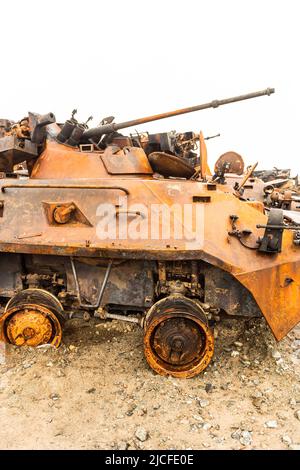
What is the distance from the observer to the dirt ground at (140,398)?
332 centimetres

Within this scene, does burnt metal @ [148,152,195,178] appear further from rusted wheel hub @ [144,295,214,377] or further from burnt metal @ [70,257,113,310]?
rusted wheel hub @ [144,295,214,377]

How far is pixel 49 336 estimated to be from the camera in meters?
4.37

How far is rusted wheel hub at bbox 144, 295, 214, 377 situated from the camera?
3.91 metres

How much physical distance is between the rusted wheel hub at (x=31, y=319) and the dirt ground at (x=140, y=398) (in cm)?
36

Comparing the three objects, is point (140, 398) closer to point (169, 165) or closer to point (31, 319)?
point (31, 319)

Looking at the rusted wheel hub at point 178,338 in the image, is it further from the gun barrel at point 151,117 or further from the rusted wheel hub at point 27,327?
the gun barrel at point 151,117

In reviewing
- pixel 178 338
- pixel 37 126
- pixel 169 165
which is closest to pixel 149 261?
pixel 178 338

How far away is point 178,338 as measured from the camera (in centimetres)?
402

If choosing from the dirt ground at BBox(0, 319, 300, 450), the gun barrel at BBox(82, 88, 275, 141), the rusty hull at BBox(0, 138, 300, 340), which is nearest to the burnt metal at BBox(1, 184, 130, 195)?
the rusty hull at BBox(0, 138, 300, 340)

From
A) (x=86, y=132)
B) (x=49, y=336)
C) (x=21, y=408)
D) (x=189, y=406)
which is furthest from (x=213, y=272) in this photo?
(x=86, y=132)

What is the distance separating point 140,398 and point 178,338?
0.77 meters

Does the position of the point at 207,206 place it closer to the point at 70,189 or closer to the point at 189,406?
the point at 70,189

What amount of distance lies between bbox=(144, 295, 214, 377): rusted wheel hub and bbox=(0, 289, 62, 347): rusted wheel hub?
3.88 feet

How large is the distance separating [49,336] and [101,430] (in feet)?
4.57
